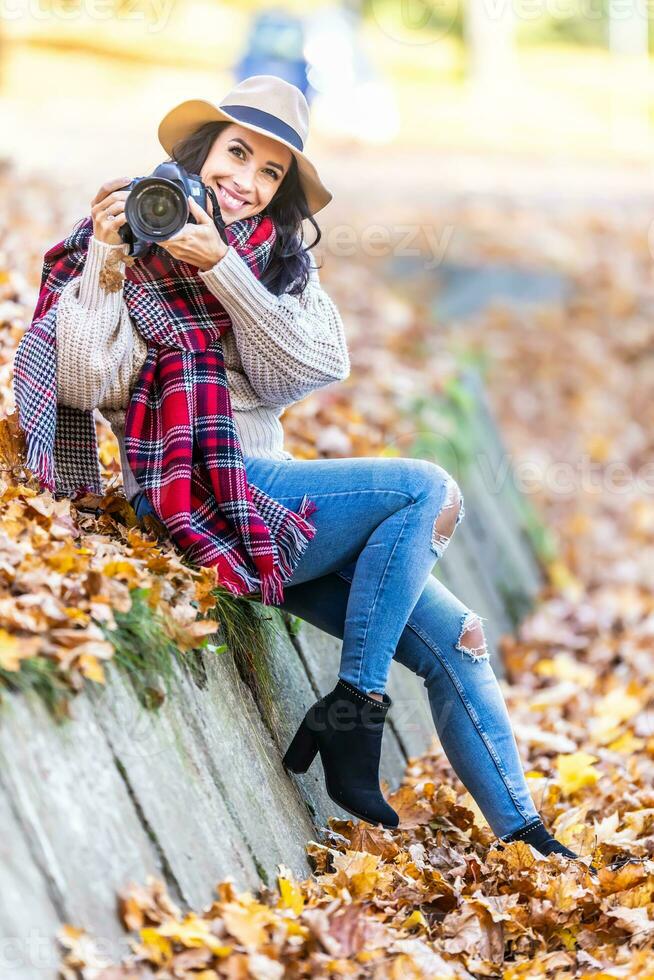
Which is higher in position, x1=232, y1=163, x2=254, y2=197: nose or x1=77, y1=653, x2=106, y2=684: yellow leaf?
x1=232, y1=163, x2=254, y2=197: nose

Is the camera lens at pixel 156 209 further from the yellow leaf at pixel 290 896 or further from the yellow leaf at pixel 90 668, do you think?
the yellow leaf at pixel 290 896

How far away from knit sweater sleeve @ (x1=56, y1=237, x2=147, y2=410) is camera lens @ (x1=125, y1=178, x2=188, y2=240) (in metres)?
0.11

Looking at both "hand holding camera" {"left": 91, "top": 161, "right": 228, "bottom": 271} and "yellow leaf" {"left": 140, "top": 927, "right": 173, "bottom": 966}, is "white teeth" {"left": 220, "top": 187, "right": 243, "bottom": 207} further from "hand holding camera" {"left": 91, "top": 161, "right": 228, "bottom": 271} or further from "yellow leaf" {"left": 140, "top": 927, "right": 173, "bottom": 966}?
"yellow leaf" {"left": 140, "top": 927, "right": 173, "bottom": 966}

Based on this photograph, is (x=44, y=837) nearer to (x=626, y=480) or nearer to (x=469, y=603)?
(x=469, y=603)

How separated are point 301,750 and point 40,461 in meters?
0.92

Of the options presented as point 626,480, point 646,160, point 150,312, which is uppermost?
point 150,312

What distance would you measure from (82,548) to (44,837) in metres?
0.76

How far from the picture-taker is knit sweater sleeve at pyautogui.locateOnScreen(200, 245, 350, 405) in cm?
283

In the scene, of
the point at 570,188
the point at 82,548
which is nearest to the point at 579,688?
the point at 82,548

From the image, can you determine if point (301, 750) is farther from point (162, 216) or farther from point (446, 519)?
point (162, 216)

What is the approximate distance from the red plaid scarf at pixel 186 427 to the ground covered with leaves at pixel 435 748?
0.38 ft

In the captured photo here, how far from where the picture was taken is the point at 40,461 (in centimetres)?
286

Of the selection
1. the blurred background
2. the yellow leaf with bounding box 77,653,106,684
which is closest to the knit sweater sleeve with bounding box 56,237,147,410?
the yellow leaf with bounding box 77,653,106,684

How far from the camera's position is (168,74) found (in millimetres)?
17125
